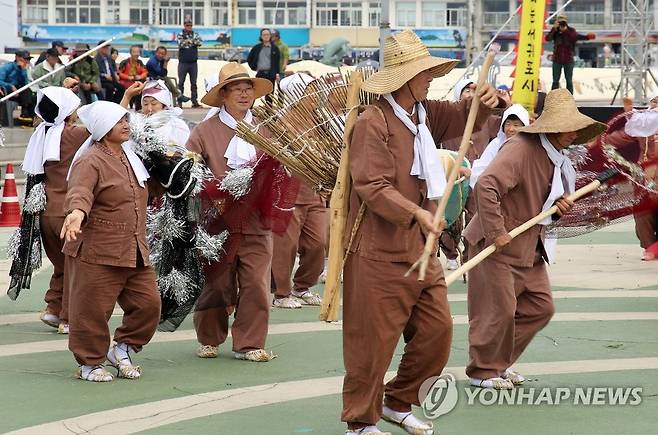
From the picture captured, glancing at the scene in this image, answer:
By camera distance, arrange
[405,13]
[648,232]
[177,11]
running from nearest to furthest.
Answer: [648,232] < [405,13] < [177,11]

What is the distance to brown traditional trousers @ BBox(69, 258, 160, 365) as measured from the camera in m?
7.94

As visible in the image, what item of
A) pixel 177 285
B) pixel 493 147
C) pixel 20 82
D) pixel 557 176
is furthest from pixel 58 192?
pixel 20 82

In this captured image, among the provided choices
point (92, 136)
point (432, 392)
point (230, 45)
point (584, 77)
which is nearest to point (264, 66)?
point (584, 77)

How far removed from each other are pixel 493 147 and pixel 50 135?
127 inches

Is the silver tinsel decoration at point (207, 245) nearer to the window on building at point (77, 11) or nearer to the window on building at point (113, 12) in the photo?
the window on building at point (113, 12)

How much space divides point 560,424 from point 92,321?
2836 millimetres

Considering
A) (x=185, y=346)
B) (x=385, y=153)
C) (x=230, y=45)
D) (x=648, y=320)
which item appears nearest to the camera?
(x=385, y=153)

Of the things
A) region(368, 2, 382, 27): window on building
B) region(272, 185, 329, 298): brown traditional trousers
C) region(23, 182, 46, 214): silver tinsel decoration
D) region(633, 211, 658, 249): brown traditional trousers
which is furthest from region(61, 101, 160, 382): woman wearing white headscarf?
region(368, 2, 382, 27): window on building

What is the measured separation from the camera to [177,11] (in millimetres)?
77688

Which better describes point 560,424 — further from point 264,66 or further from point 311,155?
point 264,66

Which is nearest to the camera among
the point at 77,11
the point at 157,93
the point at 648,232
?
the point at 157,93

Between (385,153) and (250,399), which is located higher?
(385,153)

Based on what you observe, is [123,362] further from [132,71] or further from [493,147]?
[132,71]

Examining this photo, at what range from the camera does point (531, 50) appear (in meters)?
8.98
